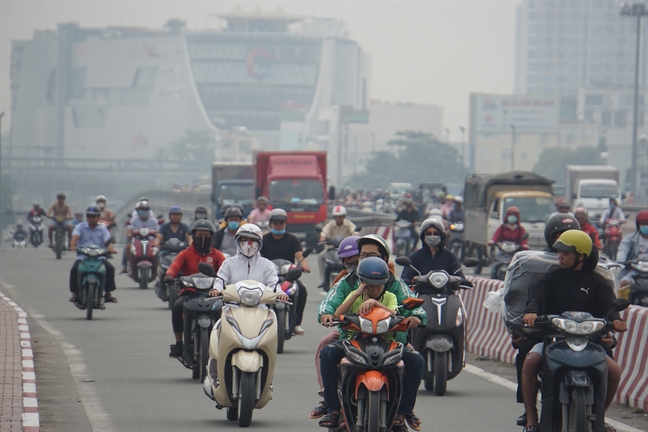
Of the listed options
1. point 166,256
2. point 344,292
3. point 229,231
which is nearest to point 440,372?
point 344,292

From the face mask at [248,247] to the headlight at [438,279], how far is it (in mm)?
1711

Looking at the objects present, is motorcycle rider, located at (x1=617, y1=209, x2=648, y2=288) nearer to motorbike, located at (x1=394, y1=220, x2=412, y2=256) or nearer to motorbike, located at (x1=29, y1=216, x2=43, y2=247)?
motorbike, located at (x1=394, y1=220, x2=412, y2=256)

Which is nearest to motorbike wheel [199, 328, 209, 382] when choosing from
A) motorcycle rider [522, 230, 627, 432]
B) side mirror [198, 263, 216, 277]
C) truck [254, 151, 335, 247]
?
side mirror [198, 263, 216, 277]

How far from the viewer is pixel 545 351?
7367 millimetres

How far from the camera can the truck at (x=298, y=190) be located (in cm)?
4006

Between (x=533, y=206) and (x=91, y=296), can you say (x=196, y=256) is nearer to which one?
(x=91, y=296)

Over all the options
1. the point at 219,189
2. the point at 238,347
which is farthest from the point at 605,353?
the point at 219,189

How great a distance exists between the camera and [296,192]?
40406 mm

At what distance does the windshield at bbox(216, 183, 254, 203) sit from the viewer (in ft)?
143

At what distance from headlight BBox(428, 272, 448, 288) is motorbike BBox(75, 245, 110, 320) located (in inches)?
299

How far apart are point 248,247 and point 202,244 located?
168 cm

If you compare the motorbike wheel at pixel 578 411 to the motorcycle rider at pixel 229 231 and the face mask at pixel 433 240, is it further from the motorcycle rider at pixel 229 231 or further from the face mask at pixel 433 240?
the motorcycle rider at pixel 229 231

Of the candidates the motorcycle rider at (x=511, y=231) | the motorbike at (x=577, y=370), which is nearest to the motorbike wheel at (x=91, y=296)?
the motorcycle rider at (x=511, y=231)

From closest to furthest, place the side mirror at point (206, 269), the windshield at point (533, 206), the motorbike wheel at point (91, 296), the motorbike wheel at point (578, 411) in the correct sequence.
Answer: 1. the motorbike wheel at point (578, 411)
2. the side mirror at point (206, 269)
3. the motorbike wheel at point (91, 296)
4. the windshield at point (533, 206)
